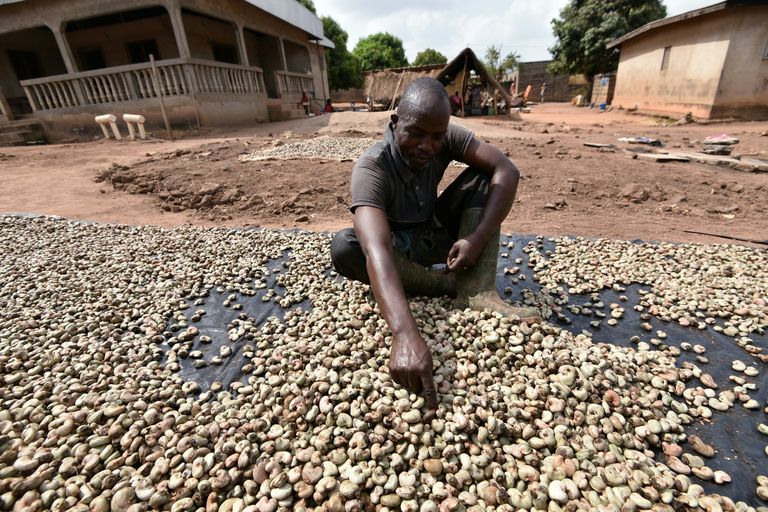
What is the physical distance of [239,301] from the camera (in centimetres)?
259

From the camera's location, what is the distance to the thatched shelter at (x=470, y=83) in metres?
14.4

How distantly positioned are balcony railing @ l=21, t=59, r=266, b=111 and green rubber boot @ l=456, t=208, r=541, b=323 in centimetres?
1099

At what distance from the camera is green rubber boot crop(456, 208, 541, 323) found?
6.88 feet

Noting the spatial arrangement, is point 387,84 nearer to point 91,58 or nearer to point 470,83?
point 470,83

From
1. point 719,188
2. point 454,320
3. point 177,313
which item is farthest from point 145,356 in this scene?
point 719,188

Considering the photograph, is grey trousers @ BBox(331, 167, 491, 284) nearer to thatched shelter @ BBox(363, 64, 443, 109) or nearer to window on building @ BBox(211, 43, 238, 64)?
window on building @ BBox(211, 43, 238, 64)

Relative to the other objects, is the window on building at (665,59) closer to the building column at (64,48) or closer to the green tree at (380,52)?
the building column at (64,48)

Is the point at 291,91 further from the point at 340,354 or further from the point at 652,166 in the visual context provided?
the point at 340,354

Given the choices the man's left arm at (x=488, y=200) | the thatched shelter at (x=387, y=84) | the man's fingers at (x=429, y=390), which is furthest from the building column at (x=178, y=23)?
the man's fingers at (x=429, y=390)

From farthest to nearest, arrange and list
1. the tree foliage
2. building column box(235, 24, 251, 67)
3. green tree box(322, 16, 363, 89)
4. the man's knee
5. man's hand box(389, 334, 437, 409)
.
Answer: green tree box(322, 16, 363, 89), the tree foliage, building column box(235, 24, 251, 67), the man's knee, man's hand box(389, 334, 437, 409)

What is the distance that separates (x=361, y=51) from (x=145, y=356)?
4456cm

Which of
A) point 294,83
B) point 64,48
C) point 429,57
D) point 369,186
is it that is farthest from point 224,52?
point 429,57

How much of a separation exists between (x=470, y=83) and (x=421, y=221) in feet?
54.7

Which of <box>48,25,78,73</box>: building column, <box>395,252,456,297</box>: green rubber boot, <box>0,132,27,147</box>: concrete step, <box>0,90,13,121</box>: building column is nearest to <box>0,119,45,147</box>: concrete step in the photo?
<box>0,132,27,147</box>: concrete step
